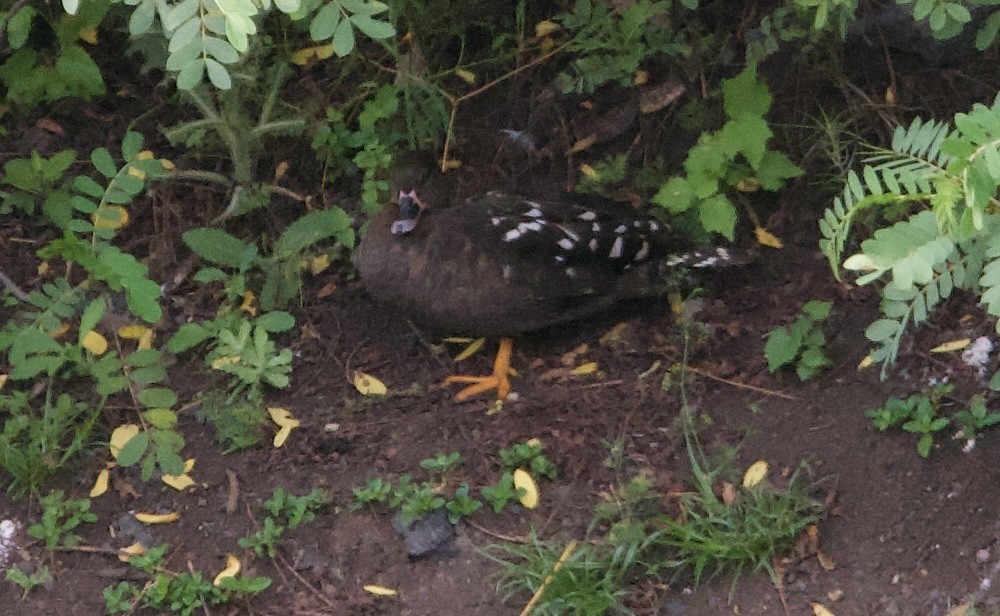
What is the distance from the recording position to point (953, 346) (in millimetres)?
3438

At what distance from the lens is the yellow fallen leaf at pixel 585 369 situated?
397 cm

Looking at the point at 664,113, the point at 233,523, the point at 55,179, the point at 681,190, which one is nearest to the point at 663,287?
the point at 681,190

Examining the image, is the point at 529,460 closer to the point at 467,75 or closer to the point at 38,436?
the point at 38,436

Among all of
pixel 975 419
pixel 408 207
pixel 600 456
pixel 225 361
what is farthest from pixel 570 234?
pixel 975 419

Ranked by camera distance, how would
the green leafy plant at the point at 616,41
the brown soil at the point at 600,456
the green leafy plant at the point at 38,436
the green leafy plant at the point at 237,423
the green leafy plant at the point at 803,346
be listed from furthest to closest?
the green leafy plant at the point at 616,41 < the green leafy plant at the point at 237,423 < the green leafy plant at the point at 38,436 < the green leafy plant at the point at 803,346 < the brown soil at the point at 600,456

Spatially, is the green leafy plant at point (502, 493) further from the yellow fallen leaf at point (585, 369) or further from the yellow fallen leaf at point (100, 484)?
the yellow fallen leaf at point (100, 484)

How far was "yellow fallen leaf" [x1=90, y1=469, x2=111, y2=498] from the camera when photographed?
3750 mm

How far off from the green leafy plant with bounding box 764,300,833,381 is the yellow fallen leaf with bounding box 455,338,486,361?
1.11 m

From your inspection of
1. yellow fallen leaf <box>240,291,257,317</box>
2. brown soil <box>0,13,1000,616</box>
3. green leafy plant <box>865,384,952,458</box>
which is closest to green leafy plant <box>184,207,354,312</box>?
yellow fallen leaf <box>240,291,257,317</box>

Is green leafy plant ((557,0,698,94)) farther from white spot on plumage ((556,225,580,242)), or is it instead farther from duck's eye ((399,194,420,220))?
duck's eye ((399,194,420,220))

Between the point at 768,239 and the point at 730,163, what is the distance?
32 centimetres

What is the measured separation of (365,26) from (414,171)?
5.04 feet

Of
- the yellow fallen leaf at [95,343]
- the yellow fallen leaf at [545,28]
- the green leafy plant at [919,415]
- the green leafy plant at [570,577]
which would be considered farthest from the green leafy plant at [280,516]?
the yellow fallen leaf at [545,28]

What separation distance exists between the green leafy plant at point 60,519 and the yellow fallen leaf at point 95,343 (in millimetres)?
646
